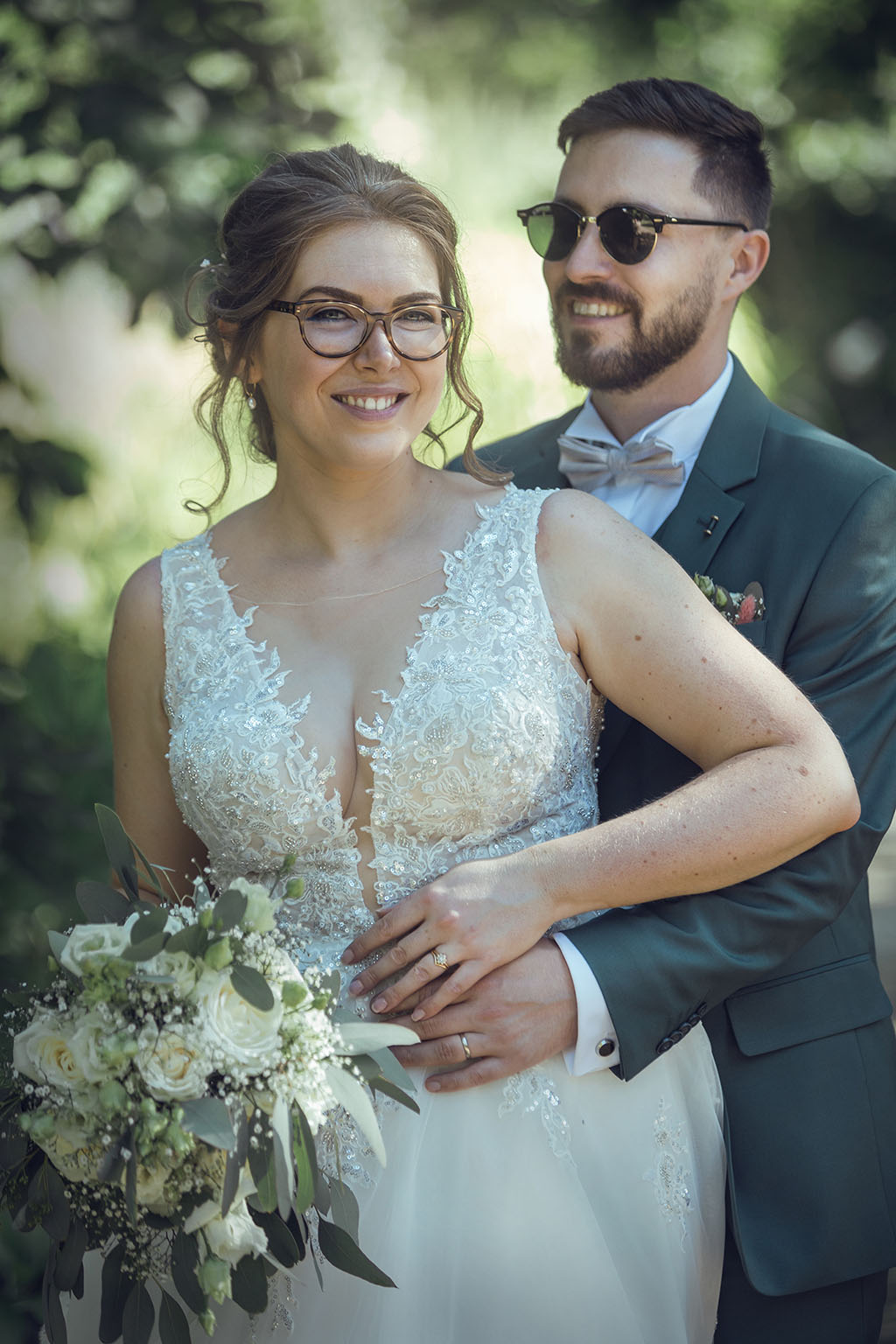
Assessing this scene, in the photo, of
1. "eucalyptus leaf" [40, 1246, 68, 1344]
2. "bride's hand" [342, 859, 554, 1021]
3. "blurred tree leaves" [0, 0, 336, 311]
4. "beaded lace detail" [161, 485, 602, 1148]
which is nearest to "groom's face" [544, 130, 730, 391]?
"beaded lace detail" [161, 485, 602, 1148]

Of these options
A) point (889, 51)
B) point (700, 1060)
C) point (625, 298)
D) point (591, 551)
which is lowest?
point (700, 1060)

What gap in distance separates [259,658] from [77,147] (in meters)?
1.74

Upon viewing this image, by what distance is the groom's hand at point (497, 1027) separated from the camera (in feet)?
7.88

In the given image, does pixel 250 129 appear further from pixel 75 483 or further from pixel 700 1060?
pixel 700 1060

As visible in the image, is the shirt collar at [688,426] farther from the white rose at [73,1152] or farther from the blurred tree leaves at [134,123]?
the white rose at [73,1152]

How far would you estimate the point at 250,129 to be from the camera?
3928mm

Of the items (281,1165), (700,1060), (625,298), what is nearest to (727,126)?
(625,298)

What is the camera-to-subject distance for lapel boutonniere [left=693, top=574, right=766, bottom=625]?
8.95 feet

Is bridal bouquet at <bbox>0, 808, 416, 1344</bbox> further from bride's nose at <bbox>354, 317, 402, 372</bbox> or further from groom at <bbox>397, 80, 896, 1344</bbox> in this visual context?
bride's nose at <bbox>354, 317, 402, 372</bbox>

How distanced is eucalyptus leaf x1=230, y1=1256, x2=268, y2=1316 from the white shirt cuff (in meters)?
0.63

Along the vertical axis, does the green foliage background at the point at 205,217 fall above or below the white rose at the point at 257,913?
above

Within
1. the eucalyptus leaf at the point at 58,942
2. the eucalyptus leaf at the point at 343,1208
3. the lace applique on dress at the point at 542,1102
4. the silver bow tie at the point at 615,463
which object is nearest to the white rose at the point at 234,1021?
the eucalyptus leaf at the point at 58,942

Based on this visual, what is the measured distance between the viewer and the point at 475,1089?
2.44 m

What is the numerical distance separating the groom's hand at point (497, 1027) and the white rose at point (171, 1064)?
54 cm
